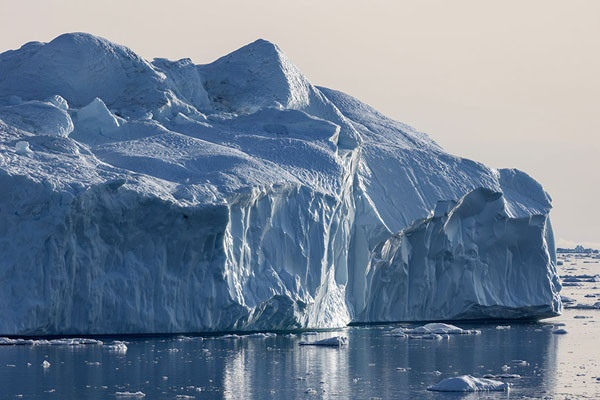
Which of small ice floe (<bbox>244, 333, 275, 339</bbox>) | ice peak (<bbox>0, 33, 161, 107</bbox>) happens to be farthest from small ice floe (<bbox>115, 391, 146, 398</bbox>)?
ice peak (<bbox>0, 33, 161, 107</bbox>)

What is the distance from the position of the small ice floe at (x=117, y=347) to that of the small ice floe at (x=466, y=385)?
723 centimetres

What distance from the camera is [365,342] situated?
1208 inches

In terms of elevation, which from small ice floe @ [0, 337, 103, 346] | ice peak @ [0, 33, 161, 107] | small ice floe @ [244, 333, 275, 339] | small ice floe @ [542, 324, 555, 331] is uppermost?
ice peak @ [0, 33, 161, 107]

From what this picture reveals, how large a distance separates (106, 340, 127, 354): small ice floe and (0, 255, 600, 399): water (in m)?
0.16

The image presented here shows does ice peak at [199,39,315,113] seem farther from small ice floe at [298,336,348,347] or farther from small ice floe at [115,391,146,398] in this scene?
small ice floe at [115,391,146,398]

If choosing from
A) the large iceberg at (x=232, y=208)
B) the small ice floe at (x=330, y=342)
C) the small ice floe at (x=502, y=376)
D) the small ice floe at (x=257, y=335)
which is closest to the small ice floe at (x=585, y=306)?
the large iceberg at (x=232, y=208)

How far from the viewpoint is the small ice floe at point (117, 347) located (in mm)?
26419

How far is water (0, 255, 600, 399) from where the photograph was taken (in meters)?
21.8

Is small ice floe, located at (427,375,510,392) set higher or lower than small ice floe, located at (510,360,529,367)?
lower

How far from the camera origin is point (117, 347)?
26641mm

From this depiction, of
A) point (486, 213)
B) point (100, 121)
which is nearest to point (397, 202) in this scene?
point (486, 213)

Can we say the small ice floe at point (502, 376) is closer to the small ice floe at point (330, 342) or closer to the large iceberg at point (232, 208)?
the small ice floe at point (330, 342)

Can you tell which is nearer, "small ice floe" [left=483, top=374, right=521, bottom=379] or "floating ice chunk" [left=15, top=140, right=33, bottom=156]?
"small ice floe" [left=483, top=374, right=521, bottom=379]

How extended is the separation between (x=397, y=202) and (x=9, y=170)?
13.2 m
